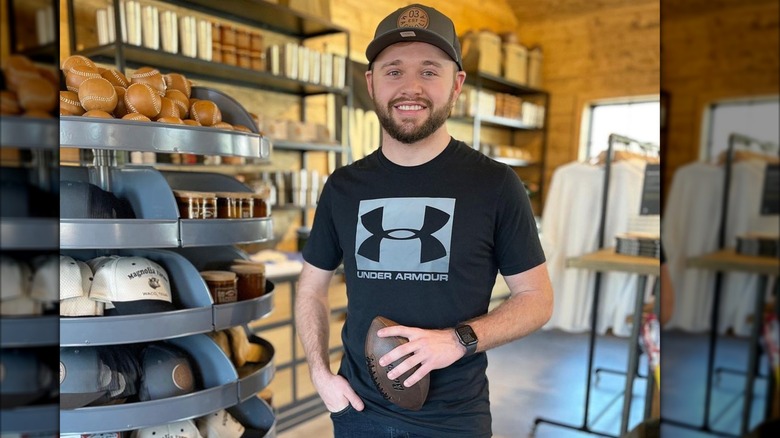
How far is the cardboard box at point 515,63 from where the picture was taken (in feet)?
20.1

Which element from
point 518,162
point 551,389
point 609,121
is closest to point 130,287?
point 551,389

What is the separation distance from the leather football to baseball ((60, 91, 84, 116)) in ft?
2.85

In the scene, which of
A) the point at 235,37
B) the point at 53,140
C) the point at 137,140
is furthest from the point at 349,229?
the point at 235,37

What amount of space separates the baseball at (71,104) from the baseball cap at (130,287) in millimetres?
380

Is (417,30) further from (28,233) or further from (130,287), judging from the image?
(28,233)

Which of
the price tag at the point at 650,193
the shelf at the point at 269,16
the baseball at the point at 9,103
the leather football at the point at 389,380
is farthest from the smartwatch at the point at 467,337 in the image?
the shelf at the point at 269,16

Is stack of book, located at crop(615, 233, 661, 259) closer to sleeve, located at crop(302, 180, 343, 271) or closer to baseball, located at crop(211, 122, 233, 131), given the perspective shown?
sleeve, located at crop(302, 180, 343, 271)

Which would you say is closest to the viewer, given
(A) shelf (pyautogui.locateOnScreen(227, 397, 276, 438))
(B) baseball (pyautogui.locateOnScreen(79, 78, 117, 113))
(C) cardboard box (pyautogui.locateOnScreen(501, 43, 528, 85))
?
(B) baseball (pyautogui.locateOnScreen(79, 78, 117, 113))

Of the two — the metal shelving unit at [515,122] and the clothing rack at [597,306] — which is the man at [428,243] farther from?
the metal shelving unit at [515,122]

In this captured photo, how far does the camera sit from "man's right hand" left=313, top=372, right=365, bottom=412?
134 centimetres

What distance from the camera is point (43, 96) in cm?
27

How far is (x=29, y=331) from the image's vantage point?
268mm

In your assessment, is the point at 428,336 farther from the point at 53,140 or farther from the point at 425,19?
the point at 53,140

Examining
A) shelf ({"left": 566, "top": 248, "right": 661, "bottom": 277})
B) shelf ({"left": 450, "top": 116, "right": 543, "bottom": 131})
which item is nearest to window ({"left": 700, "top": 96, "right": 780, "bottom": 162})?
shelf ({"left": 566, "top": 248, "right": 661, "bottom": 277})
